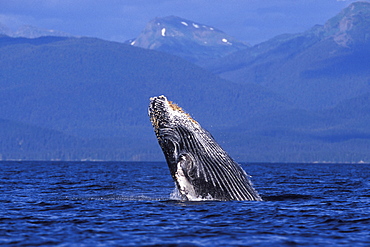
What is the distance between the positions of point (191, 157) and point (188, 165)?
18 cm

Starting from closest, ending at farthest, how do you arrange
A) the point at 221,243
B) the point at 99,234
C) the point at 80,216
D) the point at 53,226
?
the point at 221,243, the point at 99,234, the point at 53,226, the point at 80,216

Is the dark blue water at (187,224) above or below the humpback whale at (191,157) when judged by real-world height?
below

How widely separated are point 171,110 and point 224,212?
2.61 m

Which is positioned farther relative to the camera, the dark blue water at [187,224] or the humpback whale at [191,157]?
the humpback whale at [191,157]

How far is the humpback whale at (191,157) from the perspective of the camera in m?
14.0

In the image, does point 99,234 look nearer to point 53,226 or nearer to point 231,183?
point 53,226

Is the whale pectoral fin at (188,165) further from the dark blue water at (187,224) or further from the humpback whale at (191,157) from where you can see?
the dark blue water at (187,224)

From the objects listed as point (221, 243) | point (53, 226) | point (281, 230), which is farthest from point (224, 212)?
point (53, 226)

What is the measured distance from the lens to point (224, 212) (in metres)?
15.1

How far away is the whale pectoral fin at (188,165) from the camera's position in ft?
45.6

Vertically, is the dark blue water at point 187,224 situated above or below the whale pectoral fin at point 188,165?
below

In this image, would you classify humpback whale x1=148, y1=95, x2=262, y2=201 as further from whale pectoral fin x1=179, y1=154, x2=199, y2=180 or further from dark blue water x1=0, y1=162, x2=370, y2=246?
dark blue water x1=0, y1=162, x2=370, y2=246

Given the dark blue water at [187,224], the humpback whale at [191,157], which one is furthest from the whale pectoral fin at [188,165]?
the dark blue water at [187,224]

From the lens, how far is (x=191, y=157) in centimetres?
1397
